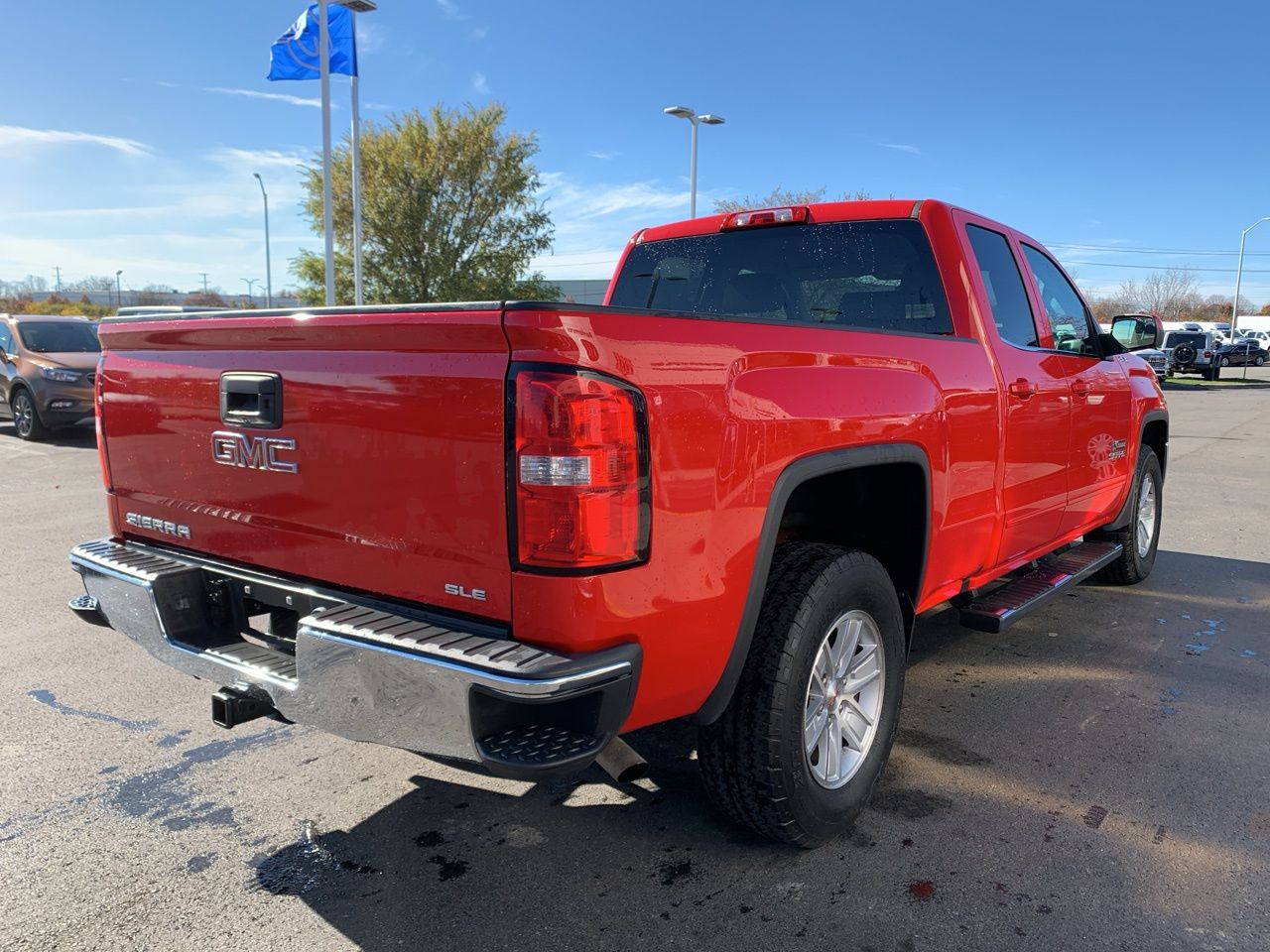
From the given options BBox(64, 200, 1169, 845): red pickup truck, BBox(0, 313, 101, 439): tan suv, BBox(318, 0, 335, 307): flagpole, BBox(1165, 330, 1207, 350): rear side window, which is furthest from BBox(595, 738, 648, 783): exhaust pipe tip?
BBox(1165, 330, 1207, 350): rear side window

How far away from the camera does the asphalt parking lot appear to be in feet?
8.17

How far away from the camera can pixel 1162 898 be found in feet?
8.61

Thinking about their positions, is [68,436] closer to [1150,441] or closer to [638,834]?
[638,834]

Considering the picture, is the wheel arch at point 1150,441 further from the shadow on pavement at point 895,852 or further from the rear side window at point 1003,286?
the rear side window at point 1003,286

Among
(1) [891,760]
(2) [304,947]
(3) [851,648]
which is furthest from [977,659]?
(2) [304,947]

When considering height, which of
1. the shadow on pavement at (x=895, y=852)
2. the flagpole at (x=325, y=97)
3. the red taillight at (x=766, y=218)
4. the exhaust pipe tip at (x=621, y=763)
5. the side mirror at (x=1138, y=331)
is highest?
the flagpole at (x=325, y=97)

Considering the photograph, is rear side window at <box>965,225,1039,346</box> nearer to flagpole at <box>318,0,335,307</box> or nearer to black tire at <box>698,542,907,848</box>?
black tire at <box>698,542,907,848</box>

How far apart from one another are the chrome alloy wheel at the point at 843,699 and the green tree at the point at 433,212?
26.1 metres

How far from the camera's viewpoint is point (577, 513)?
2.08 m

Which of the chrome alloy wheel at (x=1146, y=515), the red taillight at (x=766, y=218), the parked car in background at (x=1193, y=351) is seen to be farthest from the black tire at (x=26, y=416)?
the parked car in background at (x=1193, y=351)

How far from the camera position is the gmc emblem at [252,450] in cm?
260

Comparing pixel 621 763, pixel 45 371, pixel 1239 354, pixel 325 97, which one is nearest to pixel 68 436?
pixel 45 371

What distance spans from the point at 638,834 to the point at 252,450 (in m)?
1.65

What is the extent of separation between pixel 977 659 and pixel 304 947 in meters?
3.39
